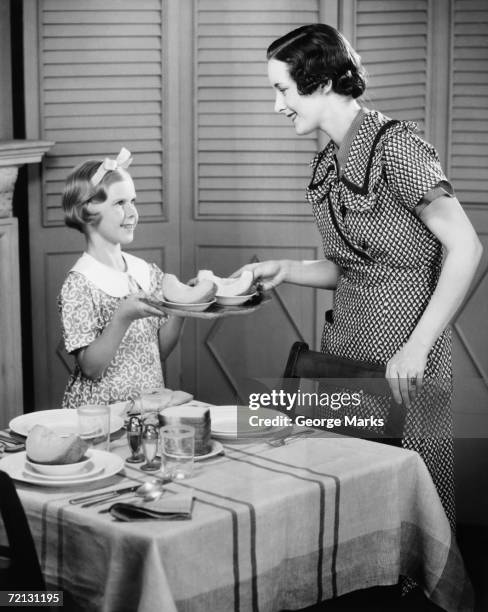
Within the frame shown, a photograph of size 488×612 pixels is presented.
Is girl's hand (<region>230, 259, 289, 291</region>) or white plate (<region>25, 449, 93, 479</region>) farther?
girl's hand (<region>230, 259, 289, 291</region>)

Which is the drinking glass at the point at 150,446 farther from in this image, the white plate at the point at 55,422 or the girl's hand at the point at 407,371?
the girl's hand at the point at 407,371

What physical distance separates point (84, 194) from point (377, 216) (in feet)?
2.51

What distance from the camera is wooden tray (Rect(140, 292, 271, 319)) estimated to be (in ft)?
6.07

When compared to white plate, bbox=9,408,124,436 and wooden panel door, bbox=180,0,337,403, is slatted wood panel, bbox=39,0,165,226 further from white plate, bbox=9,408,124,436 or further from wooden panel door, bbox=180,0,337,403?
white plate, bbox=9,408,124,436

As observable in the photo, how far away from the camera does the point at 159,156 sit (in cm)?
308

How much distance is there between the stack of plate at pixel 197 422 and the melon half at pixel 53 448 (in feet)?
0.50

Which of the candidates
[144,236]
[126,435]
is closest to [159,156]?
[144,236]

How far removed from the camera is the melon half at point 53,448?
144 cm

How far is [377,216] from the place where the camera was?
73.7 inches

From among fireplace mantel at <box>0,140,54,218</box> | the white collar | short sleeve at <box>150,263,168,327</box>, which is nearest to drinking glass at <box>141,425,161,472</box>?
the white collar

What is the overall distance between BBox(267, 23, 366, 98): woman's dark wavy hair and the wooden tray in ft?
1.42

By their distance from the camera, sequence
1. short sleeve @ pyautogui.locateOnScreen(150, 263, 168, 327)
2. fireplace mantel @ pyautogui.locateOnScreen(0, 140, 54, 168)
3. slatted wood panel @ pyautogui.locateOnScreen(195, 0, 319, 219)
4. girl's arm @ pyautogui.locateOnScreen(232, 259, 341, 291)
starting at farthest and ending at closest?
slatted wood panel @ pyautogui.locateOnScreen(195, 0, 319, 219) < fireplace mantel @ pyautogui.locateOnScreen(0, 140, 54, 168) < short sleeve @ pyautogui.locateOnScreen(150, 263, 168, 327) < girl's arm @ pyautogui.locateOnScreen(232, 259, 341, 291)

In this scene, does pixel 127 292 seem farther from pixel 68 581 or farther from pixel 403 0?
pixel 403 0

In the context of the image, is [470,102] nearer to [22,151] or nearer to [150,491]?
[22,151]
